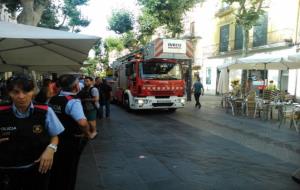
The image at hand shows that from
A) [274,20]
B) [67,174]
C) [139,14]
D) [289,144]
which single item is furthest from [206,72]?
[67,174]

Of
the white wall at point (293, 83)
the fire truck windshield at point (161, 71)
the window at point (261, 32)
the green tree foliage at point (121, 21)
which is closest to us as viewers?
the fire truck windshield at point (161, 71)

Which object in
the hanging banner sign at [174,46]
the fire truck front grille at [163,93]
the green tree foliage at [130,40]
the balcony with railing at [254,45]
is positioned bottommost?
the fire truck front grille at [163,93]

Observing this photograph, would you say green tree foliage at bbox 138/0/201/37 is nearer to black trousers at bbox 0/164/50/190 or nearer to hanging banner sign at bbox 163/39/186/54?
hanging banner sign at bbox 163/39/186/54

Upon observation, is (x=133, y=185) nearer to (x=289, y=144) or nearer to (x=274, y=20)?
(x=289, y=144)

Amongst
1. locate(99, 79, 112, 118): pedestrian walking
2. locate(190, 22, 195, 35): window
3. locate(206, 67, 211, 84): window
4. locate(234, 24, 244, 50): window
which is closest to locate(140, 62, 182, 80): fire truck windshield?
locate(99, 79, 112, 118): pedestrian walking

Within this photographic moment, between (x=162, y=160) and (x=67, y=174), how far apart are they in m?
3.15

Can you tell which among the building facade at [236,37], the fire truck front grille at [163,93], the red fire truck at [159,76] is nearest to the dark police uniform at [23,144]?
the red fire truck at [159,76]

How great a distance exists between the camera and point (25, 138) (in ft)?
9.08

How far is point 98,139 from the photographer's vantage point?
29.7 feet

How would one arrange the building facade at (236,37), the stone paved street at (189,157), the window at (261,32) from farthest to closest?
the window at (261,32)
the building facade at (236,37)
the stone paved street at (189,157)

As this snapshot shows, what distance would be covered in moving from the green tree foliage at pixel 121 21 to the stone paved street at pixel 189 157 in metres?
25.2

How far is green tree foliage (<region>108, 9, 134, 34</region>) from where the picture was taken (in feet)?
117

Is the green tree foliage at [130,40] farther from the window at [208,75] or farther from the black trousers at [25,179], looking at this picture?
the black trousers at [25,179]

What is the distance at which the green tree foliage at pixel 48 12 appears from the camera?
40.8 ft
